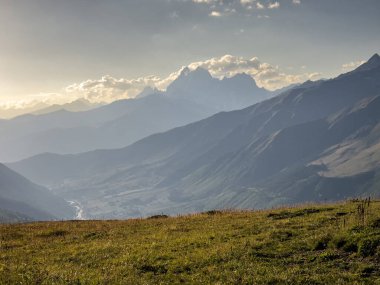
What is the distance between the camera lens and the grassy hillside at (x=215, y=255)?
60.4 ft

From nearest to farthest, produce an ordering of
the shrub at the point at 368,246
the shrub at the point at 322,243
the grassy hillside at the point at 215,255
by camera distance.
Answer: the grassy hillside at the point at 215,255
the shrub at the point at 368,246
the shrub at the point at 322,243

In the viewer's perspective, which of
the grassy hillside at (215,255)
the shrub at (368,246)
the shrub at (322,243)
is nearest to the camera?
the grassy hillside at (215,255)

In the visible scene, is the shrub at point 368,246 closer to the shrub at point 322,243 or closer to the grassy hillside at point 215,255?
the grassy hillside at point 215,255

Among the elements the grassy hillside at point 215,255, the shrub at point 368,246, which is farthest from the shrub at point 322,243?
the shrub at point 368,246

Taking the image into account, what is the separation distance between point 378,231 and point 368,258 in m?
2.96

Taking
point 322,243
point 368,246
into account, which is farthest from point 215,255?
point 368,246

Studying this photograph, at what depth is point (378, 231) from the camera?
22625mm

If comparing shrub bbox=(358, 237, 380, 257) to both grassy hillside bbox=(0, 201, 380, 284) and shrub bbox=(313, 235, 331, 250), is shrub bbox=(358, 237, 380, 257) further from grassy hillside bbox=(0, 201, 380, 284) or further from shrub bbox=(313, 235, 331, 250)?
shrub bbox=(313, 235, 331, 250)

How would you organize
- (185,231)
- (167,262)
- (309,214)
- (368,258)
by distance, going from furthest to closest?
1. (309,214)
2. (185,231)
3. (167,262)
4. (368,258)

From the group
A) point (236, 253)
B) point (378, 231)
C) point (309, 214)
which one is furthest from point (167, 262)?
point (309, 214)

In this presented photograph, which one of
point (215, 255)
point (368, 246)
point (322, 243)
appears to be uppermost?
point (215, 255)

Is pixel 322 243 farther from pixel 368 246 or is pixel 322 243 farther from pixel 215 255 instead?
pixel 215 255

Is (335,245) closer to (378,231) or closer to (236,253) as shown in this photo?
(378,231)

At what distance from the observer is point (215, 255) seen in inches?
880
